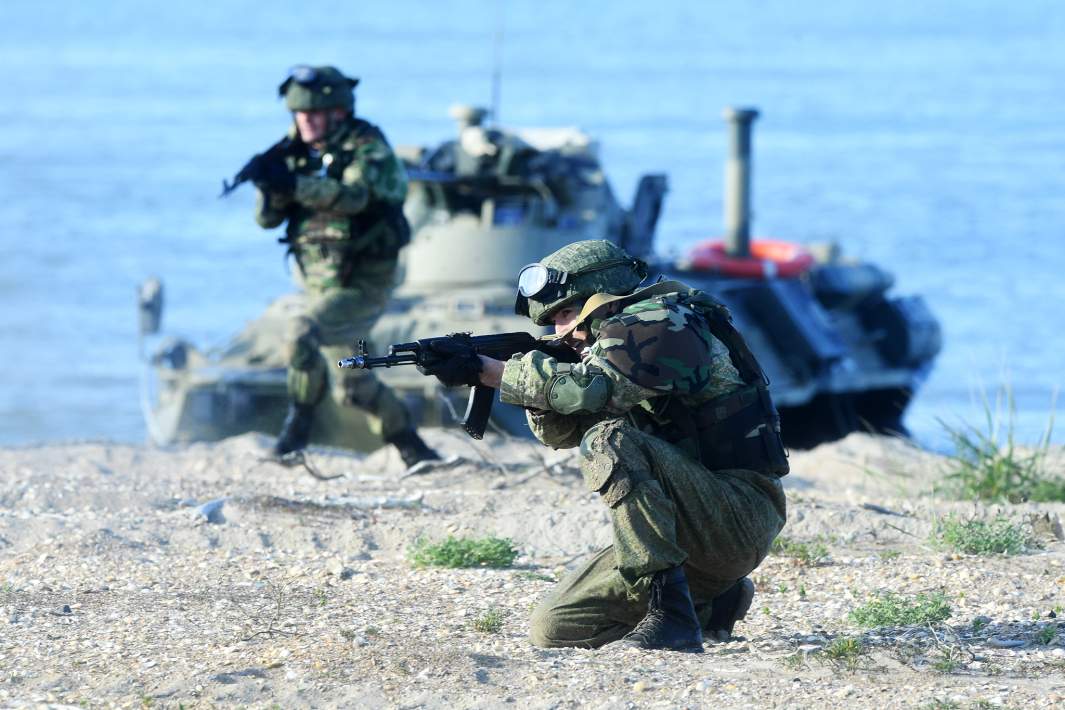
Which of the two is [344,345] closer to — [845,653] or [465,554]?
[465,554]

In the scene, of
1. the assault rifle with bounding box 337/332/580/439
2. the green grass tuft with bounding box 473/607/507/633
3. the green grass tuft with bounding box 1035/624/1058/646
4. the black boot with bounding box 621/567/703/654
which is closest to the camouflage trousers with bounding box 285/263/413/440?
the assault rifle with bounding box 337/332/580/439

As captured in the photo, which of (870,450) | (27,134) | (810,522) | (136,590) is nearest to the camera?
(136,590)

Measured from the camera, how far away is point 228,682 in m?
5.66

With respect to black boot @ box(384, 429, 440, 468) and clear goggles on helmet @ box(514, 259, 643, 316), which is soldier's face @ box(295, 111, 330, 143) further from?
clear goggles on helmet @ box(514, 259, 643, 316)

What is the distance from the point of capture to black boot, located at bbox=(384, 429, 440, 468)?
10.1 meters

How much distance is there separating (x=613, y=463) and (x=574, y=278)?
60 centimetres

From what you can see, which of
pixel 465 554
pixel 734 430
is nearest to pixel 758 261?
pixel 465 554

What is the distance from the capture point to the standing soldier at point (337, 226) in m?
9.78

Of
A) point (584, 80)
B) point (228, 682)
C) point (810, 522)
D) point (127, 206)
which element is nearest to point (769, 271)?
point (810, 522)

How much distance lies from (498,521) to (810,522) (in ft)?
4.09

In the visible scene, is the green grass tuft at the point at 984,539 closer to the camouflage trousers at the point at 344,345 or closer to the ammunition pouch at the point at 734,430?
the ammunition pouch at the point at 734,430

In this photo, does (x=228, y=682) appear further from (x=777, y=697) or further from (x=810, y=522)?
(x=810, y=522)

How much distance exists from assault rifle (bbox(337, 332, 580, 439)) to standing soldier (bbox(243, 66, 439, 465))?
11.4 ft

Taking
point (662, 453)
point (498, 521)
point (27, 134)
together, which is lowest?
point (27, 134)
